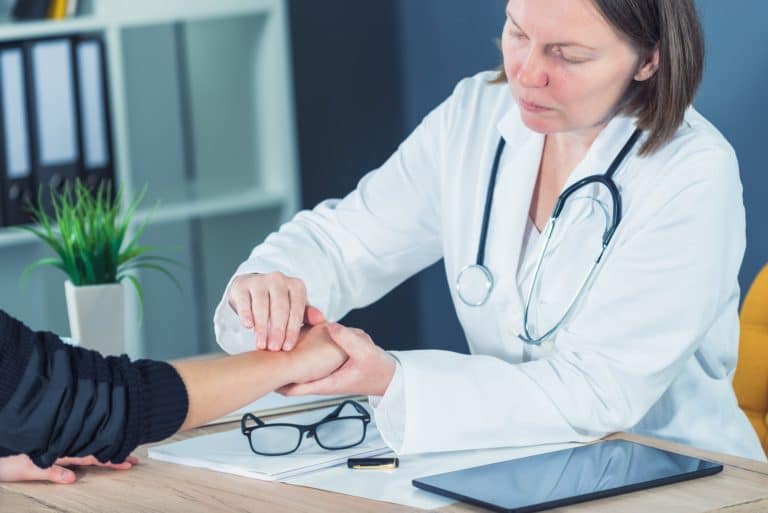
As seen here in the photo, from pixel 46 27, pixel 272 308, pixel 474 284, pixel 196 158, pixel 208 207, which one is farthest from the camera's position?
pixel 196 158

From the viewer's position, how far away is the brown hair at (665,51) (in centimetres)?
177

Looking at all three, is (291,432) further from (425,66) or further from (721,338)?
(425,66)

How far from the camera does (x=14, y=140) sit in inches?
120

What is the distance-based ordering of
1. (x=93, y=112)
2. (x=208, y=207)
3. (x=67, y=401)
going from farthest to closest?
(x=208, y=207), (x=93, y=112), (x=67, y=401)

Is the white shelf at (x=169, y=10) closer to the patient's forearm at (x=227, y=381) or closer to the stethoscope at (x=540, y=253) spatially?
the stethoscope at (x=540, y=253)

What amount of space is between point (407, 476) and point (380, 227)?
72cm

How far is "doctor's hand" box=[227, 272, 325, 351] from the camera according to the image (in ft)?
5.48

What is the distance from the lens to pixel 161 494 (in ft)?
4.85

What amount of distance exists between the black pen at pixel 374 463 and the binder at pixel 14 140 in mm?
1696

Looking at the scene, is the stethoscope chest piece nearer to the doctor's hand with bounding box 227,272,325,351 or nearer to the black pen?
the doctor's hand with bounding box 227,272,325,351

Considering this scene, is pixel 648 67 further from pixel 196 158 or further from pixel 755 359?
pixel 196 158

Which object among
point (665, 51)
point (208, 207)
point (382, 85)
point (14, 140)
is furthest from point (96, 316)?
point (382, 85)

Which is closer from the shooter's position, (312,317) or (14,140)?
(312,317)

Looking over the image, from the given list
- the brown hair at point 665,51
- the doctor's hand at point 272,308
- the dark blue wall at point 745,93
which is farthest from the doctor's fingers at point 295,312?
the dark blue wall at point 745,93
